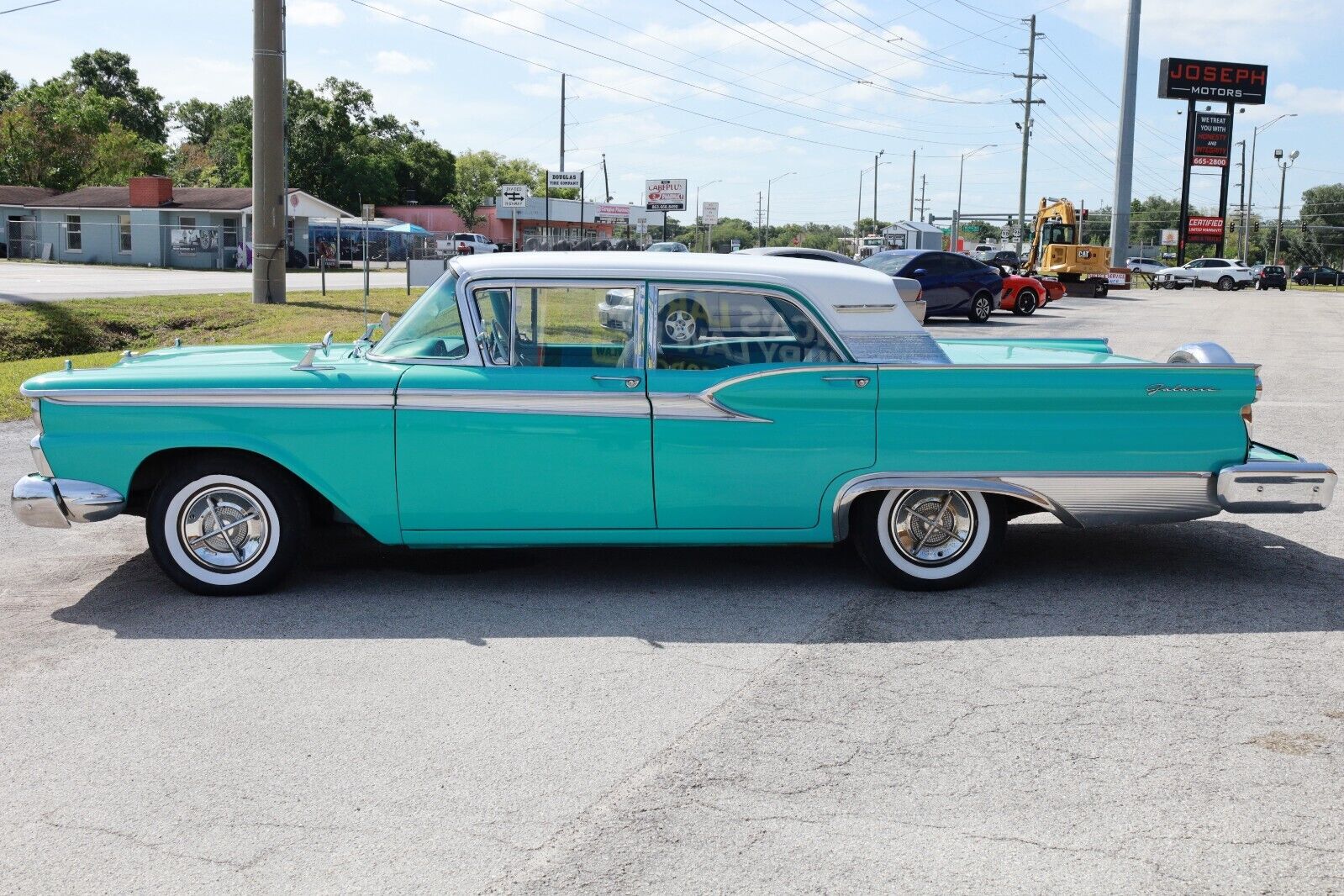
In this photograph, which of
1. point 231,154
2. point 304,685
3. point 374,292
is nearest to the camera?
point 304,685

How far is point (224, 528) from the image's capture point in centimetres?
573

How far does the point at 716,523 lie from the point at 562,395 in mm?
898

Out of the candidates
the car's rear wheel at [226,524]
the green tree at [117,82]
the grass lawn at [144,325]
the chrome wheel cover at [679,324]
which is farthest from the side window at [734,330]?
the green tree at [117,82]

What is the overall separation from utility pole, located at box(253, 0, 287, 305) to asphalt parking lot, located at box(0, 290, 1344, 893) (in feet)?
49.8

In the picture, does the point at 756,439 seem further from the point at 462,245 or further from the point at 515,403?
the point at 462,245

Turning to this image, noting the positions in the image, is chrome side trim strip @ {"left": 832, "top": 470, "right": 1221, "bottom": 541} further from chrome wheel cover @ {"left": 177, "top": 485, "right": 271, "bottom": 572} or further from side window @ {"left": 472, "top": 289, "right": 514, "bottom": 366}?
chrome wheel cover @ {"left": 177, "top": 485, "right": 271, "bottom": 572}

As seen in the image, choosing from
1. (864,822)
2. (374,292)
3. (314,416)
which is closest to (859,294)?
(314,416)

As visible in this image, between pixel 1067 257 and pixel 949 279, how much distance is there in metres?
19.1

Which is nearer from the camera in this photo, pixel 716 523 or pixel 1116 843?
pixel 1116 843

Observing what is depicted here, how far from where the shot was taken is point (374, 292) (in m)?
28.7

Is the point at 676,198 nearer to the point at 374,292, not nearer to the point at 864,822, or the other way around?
the point at 374,292

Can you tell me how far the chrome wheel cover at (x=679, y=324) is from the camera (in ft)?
19.1

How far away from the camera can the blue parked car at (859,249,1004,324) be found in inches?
1001

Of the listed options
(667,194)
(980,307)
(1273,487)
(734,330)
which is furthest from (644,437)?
(667,194)
